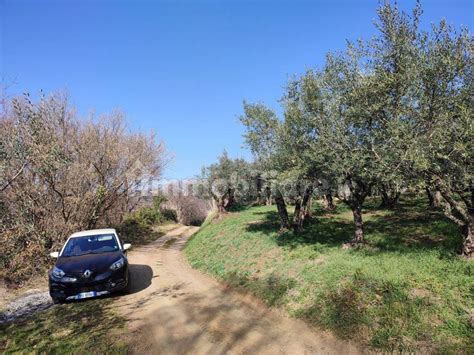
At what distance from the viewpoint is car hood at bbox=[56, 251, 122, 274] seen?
30.6 ft

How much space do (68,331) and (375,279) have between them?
25.1ft

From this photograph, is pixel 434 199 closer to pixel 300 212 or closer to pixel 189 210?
pixel 300 212

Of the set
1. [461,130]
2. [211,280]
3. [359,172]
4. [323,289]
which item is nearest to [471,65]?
[461,130]

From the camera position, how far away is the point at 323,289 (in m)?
9.12

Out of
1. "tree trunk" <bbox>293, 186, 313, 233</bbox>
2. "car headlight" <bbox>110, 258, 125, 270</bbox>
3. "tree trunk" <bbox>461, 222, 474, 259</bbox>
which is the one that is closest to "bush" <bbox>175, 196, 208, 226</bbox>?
"tree trunk" <bbox>293, 186, 313, 233</bbox>

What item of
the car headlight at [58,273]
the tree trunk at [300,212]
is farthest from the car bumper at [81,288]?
the tree trunk at [300,212]

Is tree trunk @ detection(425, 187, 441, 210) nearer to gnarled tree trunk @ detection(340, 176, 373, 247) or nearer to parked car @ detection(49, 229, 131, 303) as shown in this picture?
gnarled tree trunk @ detection(340, 176, 373, 247)

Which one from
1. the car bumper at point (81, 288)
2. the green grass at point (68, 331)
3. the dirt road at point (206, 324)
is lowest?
the dirt road at point (206, 324)

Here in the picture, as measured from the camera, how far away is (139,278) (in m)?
13.2

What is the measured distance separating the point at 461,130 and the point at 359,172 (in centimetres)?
315

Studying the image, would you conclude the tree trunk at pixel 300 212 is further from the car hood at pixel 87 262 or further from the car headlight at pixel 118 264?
the car hood at pixel 87 262

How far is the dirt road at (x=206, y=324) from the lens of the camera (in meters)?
6.92

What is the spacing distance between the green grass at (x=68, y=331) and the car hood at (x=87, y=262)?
1083 millimetres

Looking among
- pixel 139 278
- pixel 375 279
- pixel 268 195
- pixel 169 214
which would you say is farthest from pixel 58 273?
pixel 169 214
